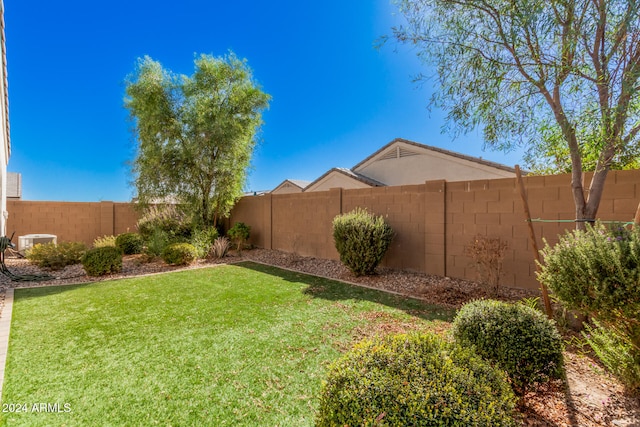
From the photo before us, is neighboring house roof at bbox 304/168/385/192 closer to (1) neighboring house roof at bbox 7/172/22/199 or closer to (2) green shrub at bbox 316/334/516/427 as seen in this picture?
(2) green shrub at bbox 316/334/516/427

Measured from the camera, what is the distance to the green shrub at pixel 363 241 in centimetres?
674

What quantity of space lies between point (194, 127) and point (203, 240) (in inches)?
156

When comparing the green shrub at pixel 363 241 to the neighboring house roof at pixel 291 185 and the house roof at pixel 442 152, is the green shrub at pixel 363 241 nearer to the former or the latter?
the house roof at pixel 442 152

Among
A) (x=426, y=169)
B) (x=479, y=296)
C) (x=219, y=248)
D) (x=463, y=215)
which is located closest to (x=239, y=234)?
(x=219, y=248)

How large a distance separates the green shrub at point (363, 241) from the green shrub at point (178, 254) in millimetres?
4832

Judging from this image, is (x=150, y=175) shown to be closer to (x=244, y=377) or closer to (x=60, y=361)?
(x=60, y=361)

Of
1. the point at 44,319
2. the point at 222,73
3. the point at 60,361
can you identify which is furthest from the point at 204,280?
the point at 222,73

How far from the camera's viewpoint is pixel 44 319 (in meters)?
4.40

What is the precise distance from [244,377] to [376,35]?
→ 4.53m

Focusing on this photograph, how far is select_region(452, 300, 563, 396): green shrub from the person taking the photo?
2.22 meters

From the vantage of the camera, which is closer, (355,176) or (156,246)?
(156,246)

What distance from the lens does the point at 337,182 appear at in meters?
16.1

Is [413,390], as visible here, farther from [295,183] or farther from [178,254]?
[295,183]

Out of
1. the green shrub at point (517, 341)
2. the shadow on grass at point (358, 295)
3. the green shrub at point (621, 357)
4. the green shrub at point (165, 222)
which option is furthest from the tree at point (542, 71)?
the green shrub at point (165, 222)
